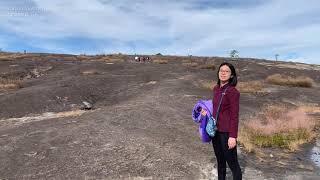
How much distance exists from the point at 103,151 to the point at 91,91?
14167mm

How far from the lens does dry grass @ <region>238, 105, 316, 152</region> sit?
1260 centimetres

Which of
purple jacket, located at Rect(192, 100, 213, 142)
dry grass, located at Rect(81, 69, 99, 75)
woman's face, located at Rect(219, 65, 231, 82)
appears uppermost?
woman's face, located at Rect(219, 65, 231, 82)

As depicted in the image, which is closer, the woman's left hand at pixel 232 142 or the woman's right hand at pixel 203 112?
the woman's left hand at pixel 232 142

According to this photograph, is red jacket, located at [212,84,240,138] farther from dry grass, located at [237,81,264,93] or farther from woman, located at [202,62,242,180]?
dry grass, located at [237,81,264,93]

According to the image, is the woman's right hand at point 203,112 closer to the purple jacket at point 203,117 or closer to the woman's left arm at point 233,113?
the purple jacket at point 203,117

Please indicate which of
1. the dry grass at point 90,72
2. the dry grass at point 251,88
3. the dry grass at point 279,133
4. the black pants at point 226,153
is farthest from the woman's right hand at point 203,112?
the dry grass at point 90,72

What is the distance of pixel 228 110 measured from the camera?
7.32 m

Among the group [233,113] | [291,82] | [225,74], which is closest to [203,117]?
[233,113]

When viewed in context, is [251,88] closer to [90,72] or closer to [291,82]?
[291,82]

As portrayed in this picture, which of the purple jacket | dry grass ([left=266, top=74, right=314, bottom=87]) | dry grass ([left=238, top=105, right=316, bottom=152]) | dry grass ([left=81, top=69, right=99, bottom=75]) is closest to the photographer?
the purple jacket

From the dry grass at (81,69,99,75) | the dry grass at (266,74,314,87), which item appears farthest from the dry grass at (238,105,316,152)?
the dry grass at (81,69,99,75)

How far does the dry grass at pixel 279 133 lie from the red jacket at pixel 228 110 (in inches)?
177

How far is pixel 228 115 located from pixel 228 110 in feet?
0.24

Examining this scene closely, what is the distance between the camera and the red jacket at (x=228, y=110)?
7.18 metres
